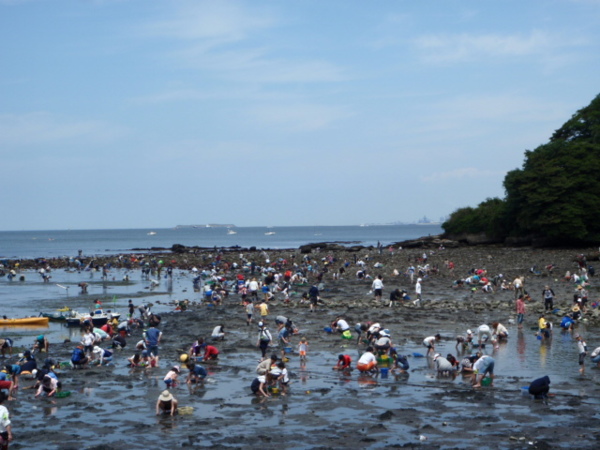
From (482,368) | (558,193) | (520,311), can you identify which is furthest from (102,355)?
(558,193)

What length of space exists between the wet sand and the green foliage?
150 ft

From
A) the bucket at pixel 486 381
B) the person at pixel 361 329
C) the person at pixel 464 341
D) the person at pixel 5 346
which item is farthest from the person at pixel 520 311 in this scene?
the person at pixel 5 346

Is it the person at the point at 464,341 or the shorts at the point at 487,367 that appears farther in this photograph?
the person at the point at 464,341

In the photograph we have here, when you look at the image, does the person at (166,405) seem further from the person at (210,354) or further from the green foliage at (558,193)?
the green foliage at (558,193)

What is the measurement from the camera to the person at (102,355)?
25219mm

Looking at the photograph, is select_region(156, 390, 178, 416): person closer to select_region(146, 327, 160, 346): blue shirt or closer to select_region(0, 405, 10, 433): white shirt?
select_region(0, 405, 10, 433): white shirt

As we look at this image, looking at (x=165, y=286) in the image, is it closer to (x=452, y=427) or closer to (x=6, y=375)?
(x=6, y=375)

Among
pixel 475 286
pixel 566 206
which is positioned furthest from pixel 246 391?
pixel 566 206

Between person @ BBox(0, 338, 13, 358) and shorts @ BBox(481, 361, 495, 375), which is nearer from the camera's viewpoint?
shorts @ BBox(481, 361, 495, 375)

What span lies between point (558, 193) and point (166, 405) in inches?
2596

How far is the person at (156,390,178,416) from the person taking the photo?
1809cm

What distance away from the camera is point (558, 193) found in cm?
7569

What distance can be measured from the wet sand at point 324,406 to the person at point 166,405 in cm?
33

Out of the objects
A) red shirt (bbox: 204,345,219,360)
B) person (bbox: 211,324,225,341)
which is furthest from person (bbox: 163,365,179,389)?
person (bbox: 211,324,225,341)
